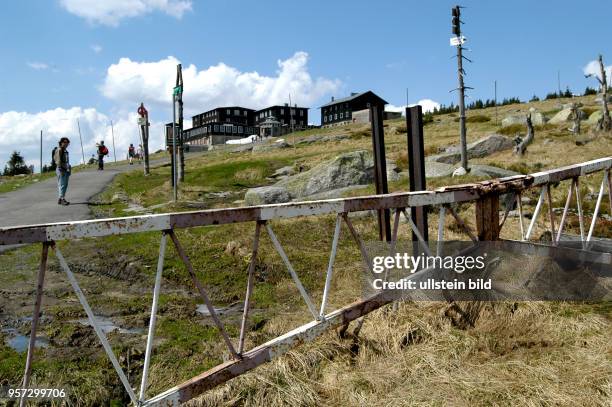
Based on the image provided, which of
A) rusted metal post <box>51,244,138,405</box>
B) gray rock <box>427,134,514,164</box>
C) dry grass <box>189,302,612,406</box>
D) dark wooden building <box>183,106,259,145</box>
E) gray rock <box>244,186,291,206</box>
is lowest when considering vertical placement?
dry grass <box>189,302,612,406</box>

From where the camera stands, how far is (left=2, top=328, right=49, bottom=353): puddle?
4.95 metres

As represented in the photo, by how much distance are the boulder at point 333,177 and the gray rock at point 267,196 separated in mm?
463

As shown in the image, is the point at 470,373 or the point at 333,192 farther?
the point at 333,192

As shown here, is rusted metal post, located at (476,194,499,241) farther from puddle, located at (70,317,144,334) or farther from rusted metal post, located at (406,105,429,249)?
puddle, located at (70,317,144,334)

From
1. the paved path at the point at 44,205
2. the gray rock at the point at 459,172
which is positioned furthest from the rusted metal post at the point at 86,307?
the gray rock at the point at 459,172

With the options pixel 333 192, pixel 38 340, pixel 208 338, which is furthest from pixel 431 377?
pixel 333 192

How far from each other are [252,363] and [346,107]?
283 ft

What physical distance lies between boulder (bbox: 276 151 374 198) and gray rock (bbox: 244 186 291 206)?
0.46 metres

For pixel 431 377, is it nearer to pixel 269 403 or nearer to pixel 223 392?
pixel 269 403

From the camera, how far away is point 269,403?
4039 millimetres

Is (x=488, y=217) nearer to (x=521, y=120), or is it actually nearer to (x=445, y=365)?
(x=445, y=365)

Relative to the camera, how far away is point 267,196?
13.3m

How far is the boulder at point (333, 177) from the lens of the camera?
1438 centimetres

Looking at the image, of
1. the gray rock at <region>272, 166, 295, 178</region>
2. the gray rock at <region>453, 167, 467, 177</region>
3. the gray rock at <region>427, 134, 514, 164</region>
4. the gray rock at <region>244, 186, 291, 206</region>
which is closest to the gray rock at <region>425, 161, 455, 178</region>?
the gray rock at <region>453, 167, 467, 177</region>
